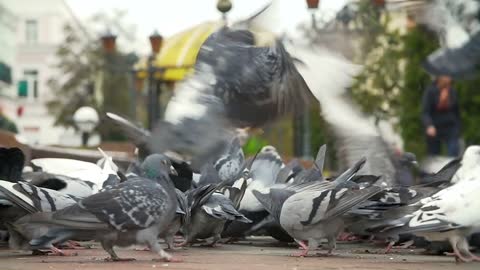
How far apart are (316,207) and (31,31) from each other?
51.7 metres

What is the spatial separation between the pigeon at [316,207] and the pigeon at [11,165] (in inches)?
63.6

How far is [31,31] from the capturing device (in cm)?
5534

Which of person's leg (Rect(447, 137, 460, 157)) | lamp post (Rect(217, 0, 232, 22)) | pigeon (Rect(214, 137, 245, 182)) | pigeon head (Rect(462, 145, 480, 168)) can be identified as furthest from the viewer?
person's leg (Rect(447, 137, 460, 157))

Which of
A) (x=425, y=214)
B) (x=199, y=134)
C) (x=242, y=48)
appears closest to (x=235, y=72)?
(x=242, y=48)

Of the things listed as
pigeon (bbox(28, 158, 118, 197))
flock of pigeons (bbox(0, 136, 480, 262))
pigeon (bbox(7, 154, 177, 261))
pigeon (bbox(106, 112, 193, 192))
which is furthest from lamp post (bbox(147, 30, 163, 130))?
pigeon (bbox(7, 154, 177, 261))

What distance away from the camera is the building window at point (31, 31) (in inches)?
2178

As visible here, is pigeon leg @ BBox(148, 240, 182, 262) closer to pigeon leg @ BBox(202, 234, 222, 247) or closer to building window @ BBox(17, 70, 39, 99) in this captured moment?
pigeon leg @ BBox(202, 234, 222, 247)

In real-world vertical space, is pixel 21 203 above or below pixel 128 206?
below

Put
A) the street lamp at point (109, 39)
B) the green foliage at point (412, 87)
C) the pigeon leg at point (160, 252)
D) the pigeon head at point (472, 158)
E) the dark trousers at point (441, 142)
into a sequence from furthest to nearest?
the green foliage at point (412, 87)
the street lamp at point (109, 39)
the dark trousers at point (441, 142)
the pigeon head at point (472, 158)
the pigeon leg at point (160, 252)

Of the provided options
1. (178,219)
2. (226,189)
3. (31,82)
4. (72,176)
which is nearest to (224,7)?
(72,176)

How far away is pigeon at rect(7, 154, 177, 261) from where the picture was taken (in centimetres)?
488

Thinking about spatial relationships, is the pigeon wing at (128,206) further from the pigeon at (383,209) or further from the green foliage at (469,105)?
the green foliage at (469,105)

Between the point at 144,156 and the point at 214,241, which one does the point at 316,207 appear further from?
the point at 144,156

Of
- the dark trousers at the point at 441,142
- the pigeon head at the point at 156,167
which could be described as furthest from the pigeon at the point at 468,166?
the dark trousers at the point at 441,142
